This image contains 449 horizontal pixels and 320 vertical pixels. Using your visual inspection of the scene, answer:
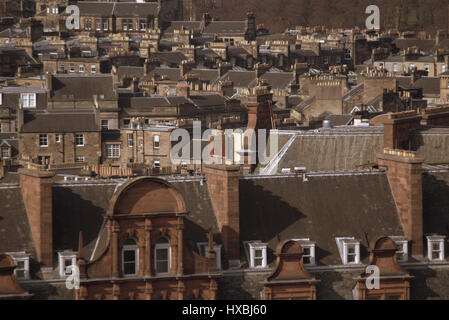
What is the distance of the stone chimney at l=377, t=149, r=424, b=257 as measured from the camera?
216 ft

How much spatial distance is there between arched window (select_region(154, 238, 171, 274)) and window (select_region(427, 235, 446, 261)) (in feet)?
33.8

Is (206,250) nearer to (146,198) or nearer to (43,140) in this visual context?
(146,198)

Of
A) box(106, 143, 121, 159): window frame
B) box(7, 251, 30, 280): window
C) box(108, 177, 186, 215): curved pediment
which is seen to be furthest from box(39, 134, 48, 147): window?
box(7, 251, 30, 280): window

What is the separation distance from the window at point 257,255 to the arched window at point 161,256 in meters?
3.33

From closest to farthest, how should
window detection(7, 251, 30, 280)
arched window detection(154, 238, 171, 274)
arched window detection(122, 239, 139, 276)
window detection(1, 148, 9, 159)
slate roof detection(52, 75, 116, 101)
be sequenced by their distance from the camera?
window detection(7, 251, 30, 280)
arched window detection(122, 239, 139, 276)
arched window detection(154, 238, 171, 274)
window detection(1, 148, 9, 159)
slate roof detection(52, 75, 116, 101)

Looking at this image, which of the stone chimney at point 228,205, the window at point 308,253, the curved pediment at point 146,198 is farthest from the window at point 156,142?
the curved pediment at point 146,198

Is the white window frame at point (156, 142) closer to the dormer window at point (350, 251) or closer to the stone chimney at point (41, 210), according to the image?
the dormer window at point (350, 251)

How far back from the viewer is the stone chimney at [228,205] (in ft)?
208

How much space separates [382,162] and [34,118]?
6624cm

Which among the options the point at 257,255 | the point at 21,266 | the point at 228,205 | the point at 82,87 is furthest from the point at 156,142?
the point at 21,266

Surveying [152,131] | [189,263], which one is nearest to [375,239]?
[189,263]

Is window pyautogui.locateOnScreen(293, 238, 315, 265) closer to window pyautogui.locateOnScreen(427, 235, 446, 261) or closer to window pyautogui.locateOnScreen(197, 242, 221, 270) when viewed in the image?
window pyautogui.locateOnScreen(197, 242, 221, 270)

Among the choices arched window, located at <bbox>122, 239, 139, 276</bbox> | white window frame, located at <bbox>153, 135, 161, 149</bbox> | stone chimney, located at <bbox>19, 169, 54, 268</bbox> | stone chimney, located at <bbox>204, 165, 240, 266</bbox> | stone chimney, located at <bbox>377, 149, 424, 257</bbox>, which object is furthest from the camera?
white window frame, located at <bbox>153, 135, 161, 149</bbox>

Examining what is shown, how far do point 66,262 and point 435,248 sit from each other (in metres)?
14.1
